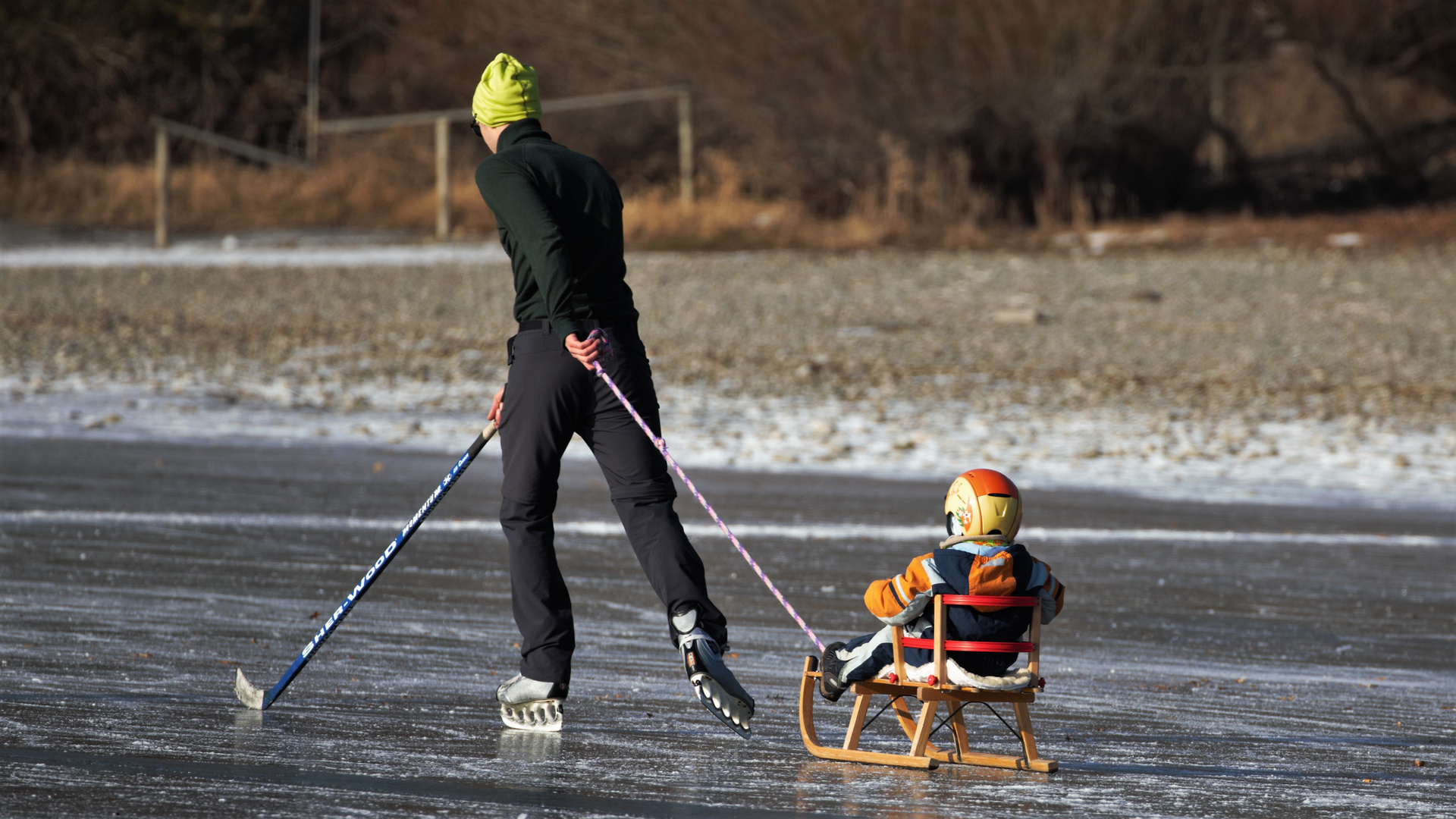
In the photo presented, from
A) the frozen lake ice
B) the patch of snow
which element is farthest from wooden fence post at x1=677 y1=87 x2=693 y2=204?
the frozen lake ice

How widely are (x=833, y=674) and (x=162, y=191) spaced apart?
23.3 metres

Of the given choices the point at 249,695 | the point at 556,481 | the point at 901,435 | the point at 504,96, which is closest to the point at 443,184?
the point at 901,435

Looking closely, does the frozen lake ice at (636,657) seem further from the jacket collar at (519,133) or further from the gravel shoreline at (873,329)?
the gravel shoreline at (873,329)

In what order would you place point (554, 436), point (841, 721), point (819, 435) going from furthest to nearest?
point (819, 435) < point (841, 721) < point (554, 436)

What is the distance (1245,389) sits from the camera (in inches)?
599

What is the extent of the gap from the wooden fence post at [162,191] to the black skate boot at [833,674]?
2255 cm

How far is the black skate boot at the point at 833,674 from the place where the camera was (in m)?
4.83

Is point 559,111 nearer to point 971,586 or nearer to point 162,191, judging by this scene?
point 162,191

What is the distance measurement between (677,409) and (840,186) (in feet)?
40.9

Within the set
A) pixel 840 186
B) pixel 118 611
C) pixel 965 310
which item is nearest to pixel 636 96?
pixel 840 186

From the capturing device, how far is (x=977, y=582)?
15.0ft

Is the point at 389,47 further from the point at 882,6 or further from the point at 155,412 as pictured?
the point at 155,412

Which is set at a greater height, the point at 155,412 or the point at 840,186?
the point at 840,186

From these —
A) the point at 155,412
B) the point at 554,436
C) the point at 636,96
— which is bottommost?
the point at 155,412
